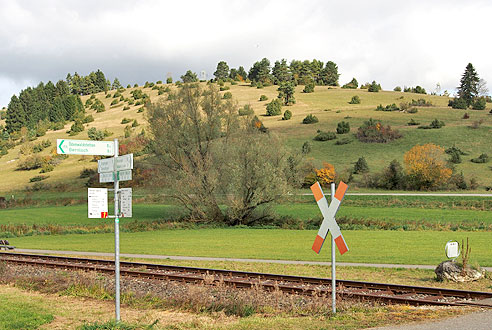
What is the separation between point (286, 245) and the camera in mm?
30953

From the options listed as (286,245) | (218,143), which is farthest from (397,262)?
(218,143)

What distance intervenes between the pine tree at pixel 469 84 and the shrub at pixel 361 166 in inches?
2393

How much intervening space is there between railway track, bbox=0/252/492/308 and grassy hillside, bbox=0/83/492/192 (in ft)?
96.8

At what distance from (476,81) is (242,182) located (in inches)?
3844

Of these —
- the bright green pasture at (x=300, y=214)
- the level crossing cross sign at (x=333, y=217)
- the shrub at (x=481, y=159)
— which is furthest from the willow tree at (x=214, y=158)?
the shrub at (x=481, y=159)

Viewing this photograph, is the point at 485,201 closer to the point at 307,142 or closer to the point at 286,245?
the point at 286,245

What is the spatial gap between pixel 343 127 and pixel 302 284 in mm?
74560

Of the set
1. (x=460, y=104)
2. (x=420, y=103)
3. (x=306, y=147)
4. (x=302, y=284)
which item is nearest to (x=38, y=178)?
(x=306, y=147)

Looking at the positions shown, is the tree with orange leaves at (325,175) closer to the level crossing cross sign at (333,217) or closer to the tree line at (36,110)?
the level crossing cross sign at (333,217)

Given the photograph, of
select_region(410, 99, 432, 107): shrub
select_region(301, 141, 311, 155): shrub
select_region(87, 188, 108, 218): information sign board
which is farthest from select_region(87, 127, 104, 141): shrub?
select_region(87, 188, 108, 218): information sign board

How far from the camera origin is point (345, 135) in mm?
87812

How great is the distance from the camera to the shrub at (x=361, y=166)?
68562 millimetres

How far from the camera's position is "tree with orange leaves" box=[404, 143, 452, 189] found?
6006 cm

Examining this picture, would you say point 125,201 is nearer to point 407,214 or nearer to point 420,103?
point 407,214
